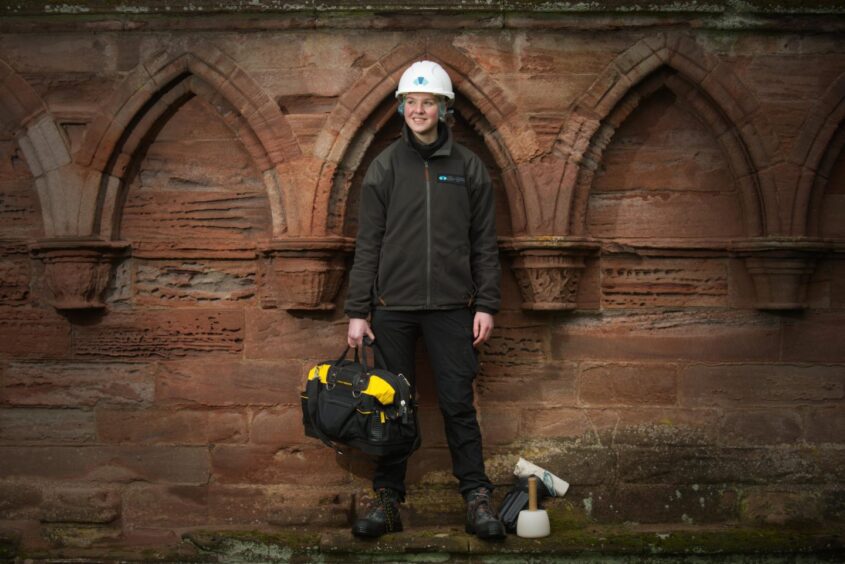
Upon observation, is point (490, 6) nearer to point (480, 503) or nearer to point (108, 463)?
point (480, 503)

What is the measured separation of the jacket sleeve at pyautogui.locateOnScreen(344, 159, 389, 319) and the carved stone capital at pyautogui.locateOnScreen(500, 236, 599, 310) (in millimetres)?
744

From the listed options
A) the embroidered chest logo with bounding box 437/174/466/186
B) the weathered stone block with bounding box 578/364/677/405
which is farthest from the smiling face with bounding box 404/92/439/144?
the weathered stone block with bounding box 578/364/677/405

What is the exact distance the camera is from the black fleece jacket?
506cm

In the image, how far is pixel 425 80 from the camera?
5.03 m

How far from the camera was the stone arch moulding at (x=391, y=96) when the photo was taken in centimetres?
552

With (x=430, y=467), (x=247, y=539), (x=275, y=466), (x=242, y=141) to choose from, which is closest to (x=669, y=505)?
(x=430, y=467)

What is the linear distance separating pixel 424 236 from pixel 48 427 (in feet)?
7.33

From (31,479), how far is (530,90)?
3.19 metres

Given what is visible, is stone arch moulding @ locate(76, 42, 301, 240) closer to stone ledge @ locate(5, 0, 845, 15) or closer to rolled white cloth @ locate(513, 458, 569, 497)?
stone ledge @ locate(5, 0, 845, 15)

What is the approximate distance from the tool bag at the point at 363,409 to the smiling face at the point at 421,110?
3.49 feet

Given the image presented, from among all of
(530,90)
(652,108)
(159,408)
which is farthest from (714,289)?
(159,408)

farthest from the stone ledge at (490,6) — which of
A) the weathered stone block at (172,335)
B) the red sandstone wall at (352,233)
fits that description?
the weathered stone block at (172,335)

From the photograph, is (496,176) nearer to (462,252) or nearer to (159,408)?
(462,252)

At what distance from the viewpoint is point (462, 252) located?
5.11 metres
